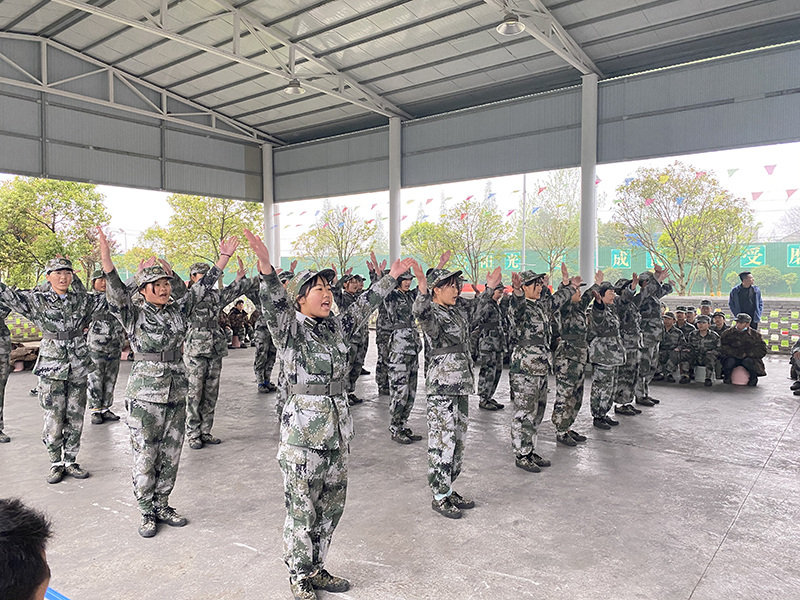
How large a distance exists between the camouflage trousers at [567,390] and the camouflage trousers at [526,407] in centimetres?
72

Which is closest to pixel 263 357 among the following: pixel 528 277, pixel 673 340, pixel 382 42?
pixel 528 277

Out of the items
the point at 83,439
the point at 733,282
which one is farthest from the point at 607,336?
the point at 733,282

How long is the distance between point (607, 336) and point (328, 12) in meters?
8.31

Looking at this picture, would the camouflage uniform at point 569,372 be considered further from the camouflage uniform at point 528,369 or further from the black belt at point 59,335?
the black belt at point 59,335

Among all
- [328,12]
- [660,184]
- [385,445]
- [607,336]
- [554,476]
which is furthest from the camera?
[660,184]

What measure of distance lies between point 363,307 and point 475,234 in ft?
60.6

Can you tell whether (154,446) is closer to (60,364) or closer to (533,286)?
(60,364)

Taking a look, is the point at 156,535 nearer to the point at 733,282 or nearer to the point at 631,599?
the point at 631,599

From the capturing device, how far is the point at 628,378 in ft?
23.4

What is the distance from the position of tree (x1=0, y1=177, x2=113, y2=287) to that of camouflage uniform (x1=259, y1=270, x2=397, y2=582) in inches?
664

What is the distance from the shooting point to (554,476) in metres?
4.81

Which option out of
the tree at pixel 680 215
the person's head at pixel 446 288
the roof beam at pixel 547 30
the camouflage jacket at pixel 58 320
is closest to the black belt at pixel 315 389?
the person's head at pixel 446 288

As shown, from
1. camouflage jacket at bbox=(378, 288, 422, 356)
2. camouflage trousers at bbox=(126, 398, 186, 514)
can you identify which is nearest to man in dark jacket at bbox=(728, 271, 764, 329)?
camouflage jacket at bbox=(378, 288, 422, 356)

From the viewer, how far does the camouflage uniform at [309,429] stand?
2832 mm
